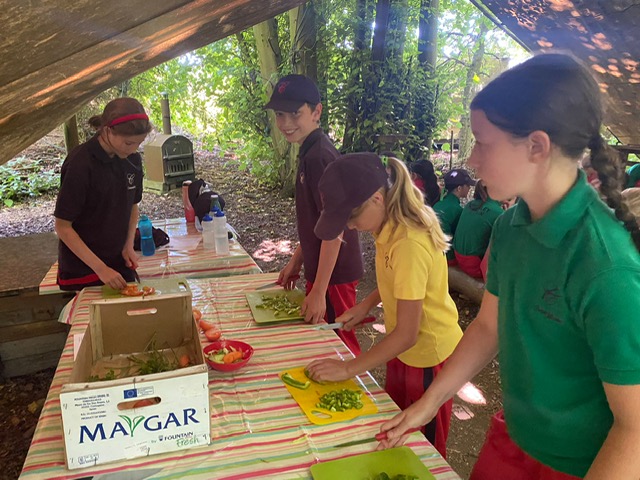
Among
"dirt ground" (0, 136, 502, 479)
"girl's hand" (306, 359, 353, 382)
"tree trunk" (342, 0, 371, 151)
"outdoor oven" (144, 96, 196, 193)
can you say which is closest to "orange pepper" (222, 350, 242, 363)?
"girl's hand" (306, 359, 353, 382)

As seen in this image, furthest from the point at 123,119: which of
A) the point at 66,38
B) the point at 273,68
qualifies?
the point at 273,68

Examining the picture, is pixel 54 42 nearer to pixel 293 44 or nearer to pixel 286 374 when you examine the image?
pixel 286 374

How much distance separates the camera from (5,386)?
3.08m

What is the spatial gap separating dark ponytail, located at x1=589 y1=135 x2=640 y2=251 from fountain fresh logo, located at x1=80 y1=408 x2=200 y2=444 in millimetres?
1105

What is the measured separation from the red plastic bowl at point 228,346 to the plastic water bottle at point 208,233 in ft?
4.81

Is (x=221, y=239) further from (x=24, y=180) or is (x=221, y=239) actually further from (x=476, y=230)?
(x=24, y=180)

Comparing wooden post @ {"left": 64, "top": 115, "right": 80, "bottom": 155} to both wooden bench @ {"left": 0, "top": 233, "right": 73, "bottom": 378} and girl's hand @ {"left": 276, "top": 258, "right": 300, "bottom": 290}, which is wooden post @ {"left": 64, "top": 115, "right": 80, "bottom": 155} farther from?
girl's hand @ {"left": 276, "top": 258, "right": 300, "bottom": 290}

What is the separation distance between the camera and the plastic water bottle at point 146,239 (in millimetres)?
3006

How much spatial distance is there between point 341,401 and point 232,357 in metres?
0.44

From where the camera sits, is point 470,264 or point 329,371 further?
point 470,264

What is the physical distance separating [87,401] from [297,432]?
558 mm

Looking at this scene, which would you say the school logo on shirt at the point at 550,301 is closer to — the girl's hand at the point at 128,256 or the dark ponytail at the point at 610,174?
the dark ponytail at the point at 610,174

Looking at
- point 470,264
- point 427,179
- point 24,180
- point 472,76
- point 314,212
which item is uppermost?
point 472,76

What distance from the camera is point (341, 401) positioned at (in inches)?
55.2
